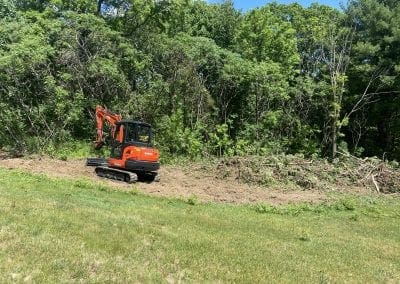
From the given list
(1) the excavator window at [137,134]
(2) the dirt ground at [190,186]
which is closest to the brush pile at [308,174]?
(2) the dirt ground at [190,186]

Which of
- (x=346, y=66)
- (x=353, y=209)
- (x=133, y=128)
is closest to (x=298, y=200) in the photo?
(x=353, y=209)

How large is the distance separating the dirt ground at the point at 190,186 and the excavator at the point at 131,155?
43cm

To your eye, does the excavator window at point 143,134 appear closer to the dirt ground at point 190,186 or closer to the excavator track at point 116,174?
the excavator track at point 116,174

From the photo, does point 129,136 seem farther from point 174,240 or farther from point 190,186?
point 174,240

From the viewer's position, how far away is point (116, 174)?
59.0ft

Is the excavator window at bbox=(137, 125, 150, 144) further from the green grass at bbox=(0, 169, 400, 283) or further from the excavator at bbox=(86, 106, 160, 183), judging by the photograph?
the green grass at bbox=(0, 169, 400, 283)

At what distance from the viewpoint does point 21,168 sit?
1759 centimetres

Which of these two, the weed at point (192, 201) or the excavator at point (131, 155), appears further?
the excavator at point (131, 155)

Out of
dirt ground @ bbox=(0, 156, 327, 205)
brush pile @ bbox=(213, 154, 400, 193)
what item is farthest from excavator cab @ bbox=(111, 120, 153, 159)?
brush pile @ bbox=(213, 154, 400, 193)

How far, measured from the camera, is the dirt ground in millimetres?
16359

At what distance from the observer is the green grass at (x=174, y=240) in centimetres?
739

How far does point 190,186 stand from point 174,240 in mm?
8388

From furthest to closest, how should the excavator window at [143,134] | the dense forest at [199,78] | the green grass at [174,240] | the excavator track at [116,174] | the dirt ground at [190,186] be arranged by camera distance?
the dense forest at [199,78], the excavator window at [143,134], the excavator track at [116,174], the dirt ground at [190,186], the green grass at [174,240]

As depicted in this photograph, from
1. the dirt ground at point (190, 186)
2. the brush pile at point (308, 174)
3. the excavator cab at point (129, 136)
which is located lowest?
the dirt ground at point (190, 186)
